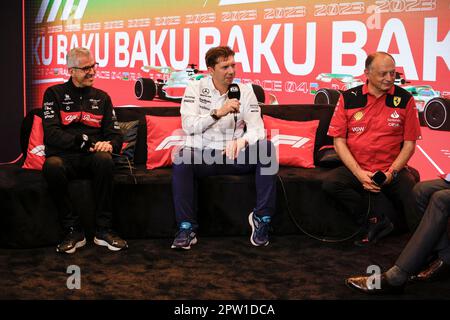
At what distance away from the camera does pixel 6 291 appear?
290 cm

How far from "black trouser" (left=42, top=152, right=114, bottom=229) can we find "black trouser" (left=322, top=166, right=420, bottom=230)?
1289 millimetres

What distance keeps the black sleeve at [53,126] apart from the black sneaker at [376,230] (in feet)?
5.97

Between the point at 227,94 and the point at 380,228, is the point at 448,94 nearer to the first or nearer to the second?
the point at 380,228

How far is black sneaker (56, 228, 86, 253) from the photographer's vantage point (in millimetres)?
3531

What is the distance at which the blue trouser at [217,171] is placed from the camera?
3.66 m

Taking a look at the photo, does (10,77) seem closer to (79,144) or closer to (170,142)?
(170,142)

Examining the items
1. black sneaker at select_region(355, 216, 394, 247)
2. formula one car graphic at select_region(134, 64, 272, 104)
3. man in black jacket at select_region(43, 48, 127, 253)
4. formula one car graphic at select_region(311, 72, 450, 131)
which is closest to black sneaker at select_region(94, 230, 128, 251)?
man in black jacket at select_region(43, 48, 127, 253)

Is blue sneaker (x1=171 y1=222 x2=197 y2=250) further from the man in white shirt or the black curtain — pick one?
the black curtain

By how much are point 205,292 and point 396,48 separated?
288cm

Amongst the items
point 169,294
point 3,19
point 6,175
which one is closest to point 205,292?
point 169,294

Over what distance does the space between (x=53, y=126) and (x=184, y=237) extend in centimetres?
101

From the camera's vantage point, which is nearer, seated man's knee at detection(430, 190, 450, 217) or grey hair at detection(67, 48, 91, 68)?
seated man's knee at detection(430, 190, 450, 217)

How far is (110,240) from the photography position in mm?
3607

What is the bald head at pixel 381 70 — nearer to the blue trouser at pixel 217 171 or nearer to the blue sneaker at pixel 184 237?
the blue trouser at pixel 217 171
